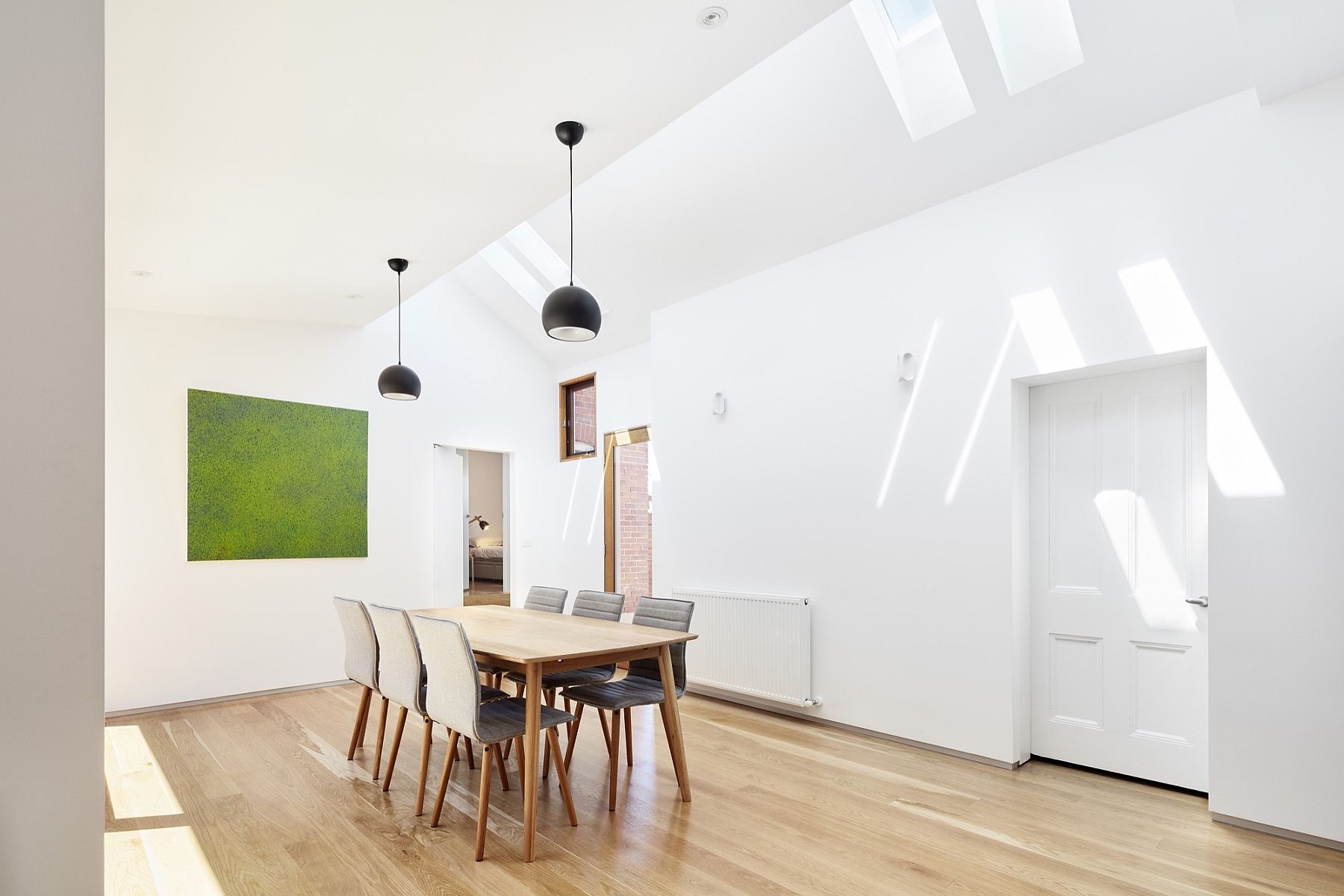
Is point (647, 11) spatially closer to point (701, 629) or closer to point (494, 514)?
point (701, 629)

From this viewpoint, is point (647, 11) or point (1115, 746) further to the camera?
point (1115, 746)

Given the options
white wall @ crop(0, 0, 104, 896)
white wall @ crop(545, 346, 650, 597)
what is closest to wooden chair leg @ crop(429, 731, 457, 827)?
white wall @ crop(0, 0, 104, 896)

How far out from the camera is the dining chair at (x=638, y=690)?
11.8 ft

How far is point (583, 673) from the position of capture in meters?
3.96

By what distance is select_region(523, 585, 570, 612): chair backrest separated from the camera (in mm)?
4973

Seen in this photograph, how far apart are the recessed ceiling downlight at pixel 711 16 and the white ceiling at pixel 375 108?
0.04 m

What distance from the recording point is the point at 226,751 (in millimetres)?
4359

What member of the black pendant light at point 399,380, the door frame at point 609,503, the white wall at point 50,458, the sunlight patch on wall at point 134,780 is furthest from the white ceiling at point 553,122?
the sunlight patch on wall at point 134,780

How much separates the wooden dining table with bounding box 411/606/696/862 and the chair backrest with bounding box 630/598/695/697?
10cm

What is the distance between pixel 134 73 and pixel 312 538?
4.07 metres

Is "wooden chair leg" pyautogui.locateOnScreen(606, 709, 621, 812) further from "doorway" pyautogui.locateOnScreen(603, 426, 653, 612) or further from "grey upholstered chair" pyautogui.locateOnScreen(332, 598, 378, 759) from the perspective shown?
"doorway" pyautogui.locateOnScreen(603, 426, 653, 612)

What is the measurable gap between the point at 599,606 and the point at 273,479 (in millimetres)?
3073

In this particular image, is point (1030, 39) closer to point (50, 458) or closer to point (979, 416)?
point (979, 416)

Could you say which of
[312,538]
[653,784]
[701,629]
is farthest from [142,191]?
[701,629]
